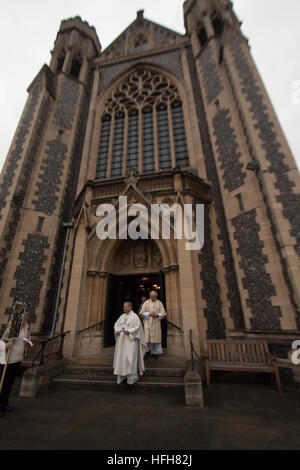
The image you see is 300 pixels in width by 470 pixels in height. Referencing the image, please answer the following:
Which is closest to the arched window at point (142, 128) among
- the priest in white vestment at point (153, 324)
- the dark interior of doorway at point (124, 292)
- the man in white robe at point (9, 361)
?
the dark interior of doorway at point (124, 292)

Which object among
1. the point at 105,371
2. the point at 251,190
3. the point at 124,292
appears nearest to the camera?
the point at 105,371

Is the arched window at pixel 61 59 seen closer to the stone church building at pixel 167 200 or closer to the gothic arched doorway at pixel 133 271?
the stone church building at pixel 167 200

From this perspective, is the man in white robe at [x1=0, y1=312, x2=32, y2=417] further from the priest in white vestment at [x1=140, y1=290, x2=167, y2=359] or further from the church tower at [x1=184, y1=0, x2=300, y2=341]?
the church tower at [x1=184, y1=0, x2=300, y2=341]

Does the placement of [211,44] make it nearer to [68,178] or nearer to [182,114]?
[182,114]

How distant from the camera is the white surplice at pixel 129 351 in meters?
4.96

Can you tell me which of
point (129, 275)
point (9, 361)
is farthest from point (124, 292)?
point (9, 361)

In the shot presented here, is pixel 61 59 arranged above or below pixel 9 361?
above

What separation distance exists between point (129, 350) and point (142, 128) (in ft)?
41.6

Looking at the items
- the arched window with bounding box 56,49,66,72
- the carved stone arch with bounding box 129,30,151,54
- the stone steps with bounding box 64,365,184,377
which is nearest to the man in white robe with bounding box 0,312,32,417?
the stone steps with bounding box 64,365,184,377

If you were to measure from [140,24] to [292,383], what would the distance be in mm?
26912

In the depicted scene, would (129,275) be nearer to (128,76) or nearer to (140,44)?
(128,76)

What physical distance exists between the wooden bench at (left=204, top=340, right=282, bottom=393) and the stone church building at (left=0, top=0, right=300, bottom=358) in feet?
1.71

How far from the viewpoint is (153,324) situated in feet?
19.8

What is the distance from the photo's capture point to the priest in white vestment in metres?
5.93
